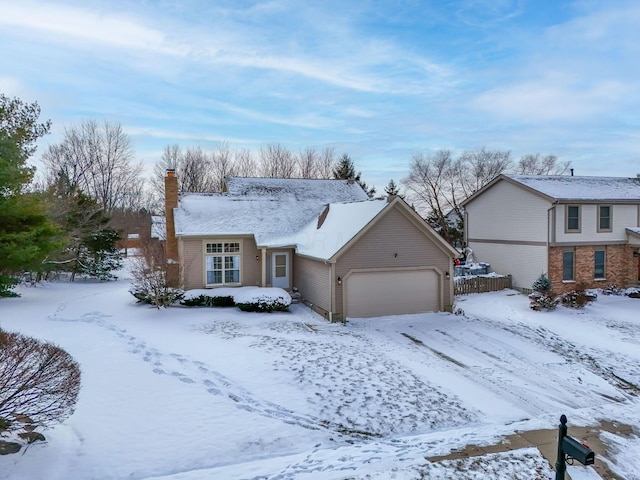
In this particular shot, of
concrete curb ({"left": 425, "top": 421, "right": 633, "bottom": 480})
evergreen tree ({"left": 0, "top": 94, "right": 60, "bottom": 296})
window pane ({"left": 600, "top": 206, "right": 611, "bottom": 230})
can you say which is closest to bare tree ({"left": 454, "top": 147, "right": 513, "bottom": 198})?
window pane ({"left": 600, "top": 206, "right": 611, "bottom": 230})

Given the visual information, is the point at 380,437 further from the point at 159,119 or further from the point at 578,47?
the point at 159,119

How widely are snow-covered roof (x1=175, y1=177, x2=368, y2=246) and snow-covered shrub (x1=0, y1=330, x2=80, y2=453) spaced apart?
12281 millimetres

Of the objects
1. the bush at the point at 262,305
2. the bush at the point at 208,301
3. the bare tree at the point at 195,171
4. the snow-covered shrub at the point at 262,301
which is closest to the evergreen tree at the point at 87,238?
the bush at the point at 208,301

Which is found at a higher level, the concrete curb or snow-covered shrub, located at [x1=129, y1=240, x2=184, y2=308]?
snow-covered shrub, located at [x1=129, y1=240, x2=184, y2=308]

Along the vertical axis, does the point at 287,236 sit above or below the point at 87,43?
below

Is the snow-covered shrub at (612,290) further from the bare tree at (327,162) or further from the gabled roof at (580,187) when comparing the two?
the bare tree at (327,162)

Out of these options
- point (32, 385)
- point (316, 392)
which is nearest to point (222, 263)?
point (316, 392)

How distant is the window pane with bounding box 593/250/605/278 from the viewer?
23.3m

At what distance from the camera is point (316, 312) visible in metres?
17.8

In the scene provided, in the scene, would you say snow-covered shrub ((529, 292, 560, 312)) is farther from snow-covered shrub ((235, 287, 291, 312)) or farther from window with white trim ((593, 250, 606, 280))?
snow-covered shrub ((235, 287, 291, 312))

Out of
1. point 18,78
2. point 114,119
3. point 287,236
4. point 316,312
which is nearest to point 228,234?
point 287,236

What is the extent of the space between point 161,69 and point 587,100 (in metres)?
20.4

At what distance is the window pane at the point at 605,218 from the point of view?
75.7ft

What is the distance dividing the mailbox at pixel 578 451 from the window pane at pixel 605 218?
2270 centimetres
